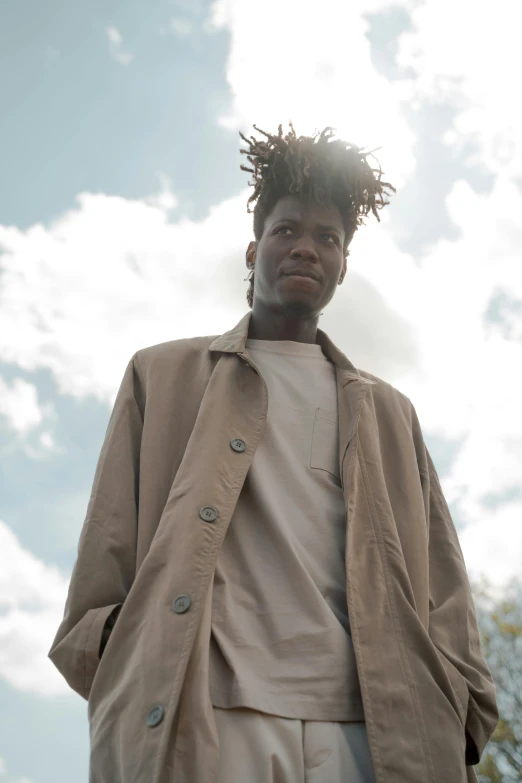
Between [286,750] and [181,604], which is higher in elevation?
[181,604]

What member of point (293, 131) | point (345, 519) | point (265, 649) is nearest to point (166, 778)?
point (265, 649)

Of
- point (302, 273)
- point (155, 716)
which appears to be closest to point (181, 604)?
point (155, 716)

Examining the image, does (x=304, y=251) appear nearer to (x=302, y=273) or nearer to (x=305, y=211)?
(x=302, y=273)

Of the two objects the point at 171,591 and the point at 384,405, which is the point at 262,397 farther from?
the point at 171,591

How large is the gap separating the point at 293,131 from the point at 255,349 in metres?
1.13

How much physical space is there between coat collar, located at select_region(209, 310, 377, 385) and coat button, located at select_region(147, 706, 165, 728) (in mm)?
1489

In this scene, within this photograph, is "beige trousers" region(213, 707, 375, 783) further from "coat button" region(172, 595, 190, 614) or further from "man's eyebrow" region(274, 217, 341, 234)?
"man's eyebrow" region(274, 217, 341, 234)

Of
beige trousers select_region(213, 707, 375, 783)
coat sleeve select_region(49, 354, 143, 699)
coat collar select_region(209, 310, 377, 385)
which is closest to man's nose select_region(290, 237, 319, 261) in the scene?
coat collar select_region(209, 310, 377, 385)

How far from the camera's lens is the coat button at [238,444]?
2922mm

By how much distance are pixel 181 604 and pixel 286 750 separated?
1.67 feet

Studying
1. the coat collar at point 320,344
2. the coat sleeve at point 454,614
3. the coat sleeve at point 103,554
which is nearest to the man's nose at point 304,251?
the coat collar at point 320,344

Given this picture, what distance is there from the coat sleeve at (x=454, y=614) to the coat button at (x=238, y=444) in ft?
3.12

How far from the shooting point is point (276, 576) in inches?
107

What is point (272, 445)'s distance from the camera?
312 centimetres
